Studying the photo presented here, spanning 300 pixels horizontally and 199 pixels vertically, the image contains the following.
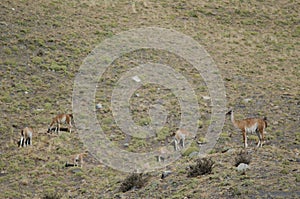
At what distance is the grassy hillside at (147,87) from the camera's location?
16.4m

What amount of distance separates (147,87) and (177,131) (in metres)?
7.80

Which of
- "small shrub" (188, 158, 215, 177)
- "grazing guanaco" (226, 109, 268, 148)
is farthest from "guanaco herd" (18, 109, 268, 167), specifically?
"small shrub" (188, 158, 215, 177)

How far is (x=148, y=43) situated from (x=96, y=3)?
25.7 ft

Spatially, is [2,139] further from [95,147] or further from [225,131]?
[225,131]

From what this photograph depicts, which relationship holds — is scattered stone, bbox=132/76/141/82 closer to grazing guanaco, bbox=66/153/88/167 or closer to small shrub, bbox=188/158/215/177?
grazing guanaco, bbox=66/153/88/167

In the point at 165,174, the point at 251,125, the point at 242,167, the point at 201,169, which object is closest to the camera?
the point at 242,167

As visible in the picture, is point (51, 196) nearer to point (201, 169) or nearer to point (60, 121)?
point (201, 169)

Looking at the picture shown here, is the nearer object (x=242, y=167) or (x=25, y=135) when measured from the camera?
(x=242, y=167)

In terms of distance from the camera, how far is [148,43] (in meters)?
35.7

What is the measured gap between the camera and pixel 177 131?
71.8ft

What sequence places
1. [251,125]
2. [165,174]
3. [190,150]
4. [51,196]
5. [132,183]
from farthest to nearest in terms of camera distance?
[190,150] < [251,125] < [51,196] < [165,174] < [132,183]

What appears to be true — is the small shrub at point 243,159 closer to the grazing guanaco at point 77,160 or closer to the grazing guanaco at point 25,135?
the grazing guanaco at point 77,160

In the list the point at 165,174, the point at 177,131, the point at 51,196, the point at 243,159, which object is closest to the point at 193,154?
the point at 177,131

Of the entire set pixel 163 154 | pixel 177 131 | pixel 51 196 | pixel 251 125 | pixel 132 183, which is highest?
pixel 251 125
